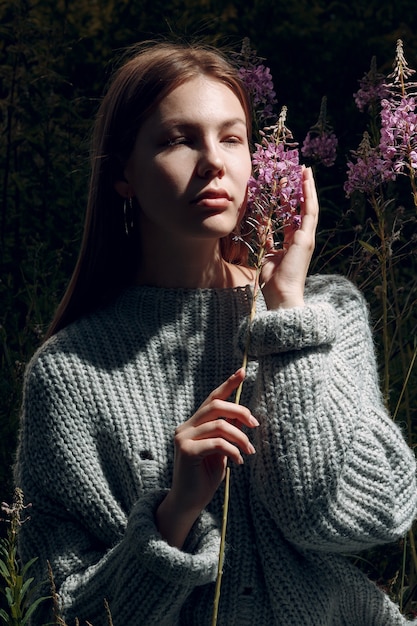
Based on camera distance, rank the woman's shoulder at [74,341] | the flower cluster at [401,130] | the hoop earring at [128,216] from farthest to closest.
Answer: the hoop earring at [128,216] < the woman's shoulder at [74,341] < the flower cluster at [401,130]

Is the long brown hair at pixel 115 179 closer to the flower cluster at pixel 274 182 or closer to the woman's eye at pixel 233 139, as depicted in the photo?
the woman's eye at pixel 233 139

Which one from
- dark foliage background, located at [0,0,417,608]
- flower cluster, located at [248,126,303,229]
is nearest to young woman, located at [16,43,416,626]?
flower cluster, located at [248,126,303,229]

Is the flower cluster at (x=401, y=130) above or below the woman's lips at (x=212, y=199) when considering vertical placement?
above

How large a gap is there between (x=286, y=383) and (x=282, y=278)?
0.25 meters

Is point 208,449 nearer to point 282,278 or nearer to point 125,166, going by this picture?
point 282,278

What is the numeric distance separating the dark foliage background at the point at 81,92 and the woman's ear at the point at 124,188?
103cm

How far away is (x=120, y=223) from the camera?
2949 mm

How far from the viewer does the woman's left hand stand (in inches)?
103

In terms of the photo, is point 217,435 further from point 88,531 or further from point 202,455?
point 88,531

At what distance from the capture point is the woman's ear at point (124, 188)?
2.87 metres

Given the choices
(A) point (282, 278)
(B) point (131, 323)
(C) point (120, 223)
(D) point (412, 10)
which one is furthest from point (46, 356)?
(D) point (412, 10)

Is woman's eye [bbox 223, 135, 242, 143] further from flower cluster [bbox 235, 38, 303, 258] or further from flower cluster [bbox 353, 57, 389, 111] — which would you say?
flower cluster [bbox 353, 57, 389, 111]

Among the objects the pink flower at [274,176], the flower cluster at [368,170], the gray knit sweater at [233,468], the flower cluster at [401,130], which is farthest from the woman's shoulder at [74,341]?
the flower cluster at [401,130]

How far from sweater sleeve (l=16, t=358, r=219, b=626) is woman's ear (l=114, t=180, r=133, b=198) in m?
0.46
